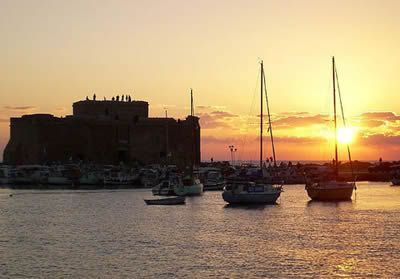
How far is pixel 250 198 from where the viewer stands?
4734 cm

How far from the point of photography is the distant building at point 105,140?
88062 millimetres

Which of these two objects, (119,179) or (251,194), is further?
(119,179)

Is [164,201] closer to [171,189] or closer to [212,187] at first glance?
[171,189]

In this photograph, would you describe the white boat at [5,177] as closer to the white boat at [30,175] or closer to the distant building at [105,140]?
the white boat at [30,175]

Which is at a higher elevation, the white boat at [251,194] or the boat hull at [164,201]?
the white boat at [251,194]

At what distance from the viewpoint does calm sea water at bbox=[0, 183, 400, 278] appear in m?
23.5

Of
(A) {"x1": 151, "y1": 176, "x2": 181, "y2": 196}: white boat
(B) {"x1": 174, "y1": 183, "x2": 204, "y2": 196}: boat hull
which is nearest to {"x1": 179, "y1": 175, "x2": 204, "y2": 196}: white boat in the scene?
(B) {"x1": 174, "y1": 183, "x2": 204, "y2": 196}: boat hull

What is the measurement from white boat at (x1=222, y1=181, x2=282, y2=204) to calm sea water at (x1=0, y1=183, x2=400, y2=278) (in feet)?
3.63

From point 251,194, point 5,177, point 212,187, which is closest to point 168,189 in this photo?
point 251,194

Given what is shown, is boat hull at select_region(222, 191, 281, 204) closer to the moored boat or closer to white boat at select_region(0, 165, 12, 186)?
the moored boat

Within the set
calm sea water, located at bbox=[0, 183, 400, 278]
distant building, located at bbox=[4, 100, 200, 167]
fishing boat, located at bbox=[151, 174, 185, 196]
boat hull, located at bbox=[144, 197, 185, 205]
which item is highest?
distant building, located at bbox=[4, 100, 200, 167]

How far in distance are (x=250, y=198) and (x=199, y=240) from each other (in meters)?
17.0

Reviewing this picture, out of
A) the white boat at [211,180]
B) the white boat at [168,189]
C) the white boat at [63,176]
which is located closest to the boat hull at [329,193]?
the white boat at [168,189]

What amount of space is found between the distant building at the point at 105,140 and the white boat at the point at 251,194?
40.1 m
